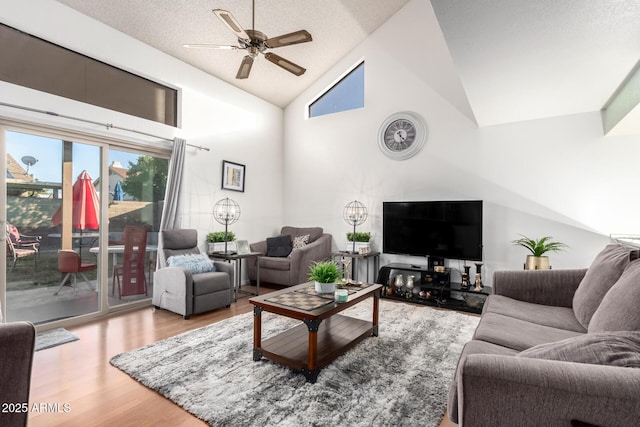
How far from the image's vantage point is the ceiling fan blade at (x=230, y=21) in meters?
2.35

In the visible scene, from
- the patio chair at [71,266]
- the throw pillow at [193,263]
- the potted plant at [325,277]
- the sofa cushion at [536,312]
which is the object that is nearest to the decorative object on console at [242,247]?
the throw pillow at [193,263]

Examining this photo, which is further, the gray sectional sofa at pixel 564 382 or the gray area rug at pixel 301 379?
the gray area rug at pixel 301 379

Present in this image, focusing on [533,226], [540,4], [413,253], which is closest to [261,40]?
[540,4]

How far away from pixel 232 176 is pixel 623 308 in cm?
458

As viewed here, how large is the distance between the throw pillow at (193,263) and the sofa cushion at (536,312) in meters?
2.98

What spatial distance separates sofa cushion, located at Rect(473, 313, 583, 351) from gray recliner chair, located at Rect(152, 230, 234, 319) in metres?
2.80

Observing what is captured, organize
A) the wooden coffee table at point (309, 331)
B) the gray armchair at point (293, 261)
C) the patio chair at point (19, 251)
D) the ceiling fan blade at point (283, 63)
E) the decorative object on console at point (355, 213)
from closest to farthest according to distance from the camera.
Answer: the wooden coffee table at point (309, 331)
the patio chair at point (19, 251)
the ceiling fan blade at point (283, 63)
the gray armchair at point (293, 261)
the decorative object on console at point (355, 213)

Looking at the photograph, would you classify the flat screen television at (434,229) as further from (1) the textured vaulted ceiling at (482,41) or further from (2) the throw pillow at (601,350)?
(2) the throw pillow at (601,350)

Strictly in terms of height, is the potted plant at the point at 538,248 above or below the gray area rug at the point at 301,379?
above

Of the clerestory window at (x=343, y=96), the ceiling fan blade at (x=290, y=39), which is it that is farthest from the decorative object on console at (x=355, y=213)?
the ceiling fan blade at (x=290, y=39)

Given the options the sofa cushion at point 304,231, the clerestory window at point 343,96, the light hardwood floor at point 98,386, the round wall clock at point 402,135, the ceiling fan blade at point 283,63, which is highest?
the clerestory window at point 343,96

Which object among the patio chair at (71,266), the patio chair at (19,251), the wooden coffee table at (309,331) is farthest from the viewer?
the patio chair at (71,266)

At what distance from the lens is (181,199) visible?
4.16m

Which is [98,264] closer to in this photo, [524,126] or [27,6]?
[27,6]
